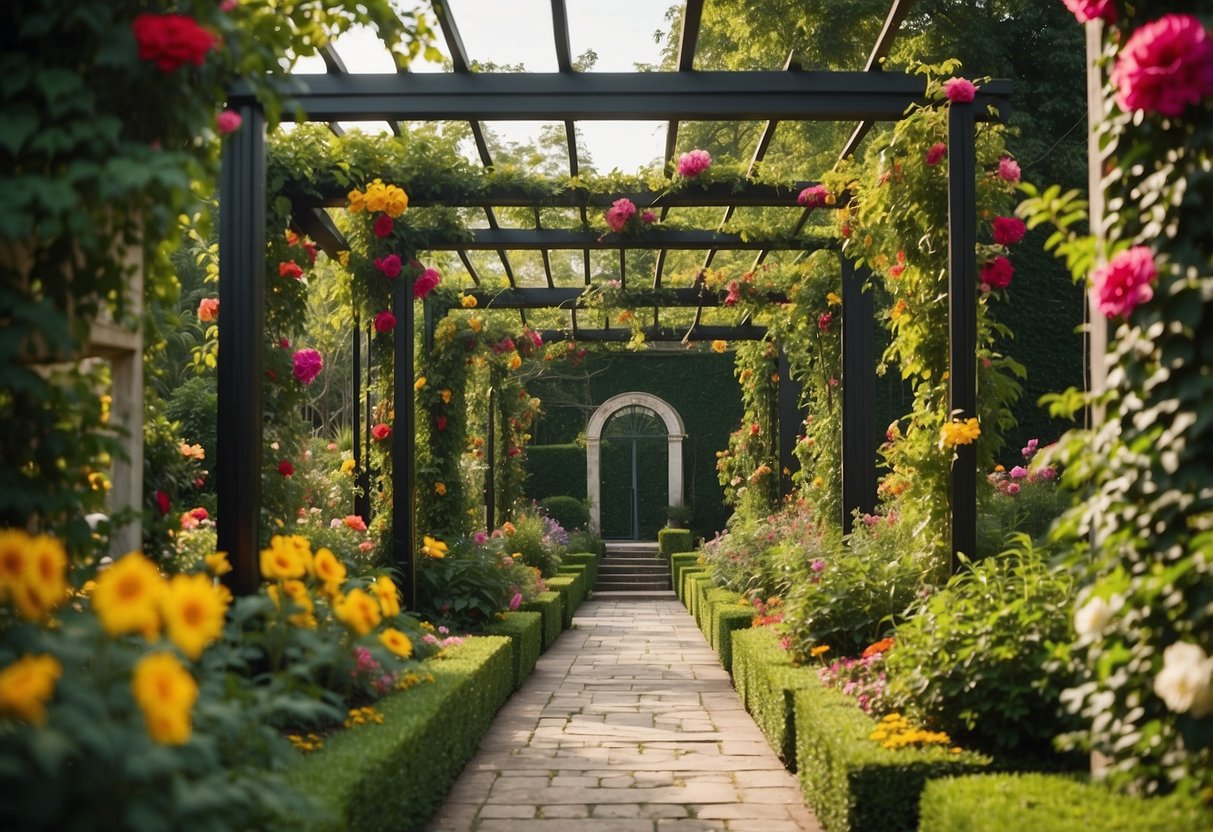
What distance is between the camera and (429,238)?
8242 mm

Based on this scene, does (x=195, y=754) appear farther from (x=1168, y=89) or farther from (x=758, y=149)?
(x=758, y=149)

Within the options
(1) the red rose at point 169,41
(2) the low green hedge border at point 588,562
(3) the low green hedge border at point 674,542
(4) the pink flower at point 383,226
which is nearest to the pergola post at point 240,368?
(1) the red rose at point 169,41

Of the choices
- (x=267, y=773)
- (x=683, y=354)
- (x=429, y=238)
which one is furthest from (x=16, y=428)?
(x=683, y=354)

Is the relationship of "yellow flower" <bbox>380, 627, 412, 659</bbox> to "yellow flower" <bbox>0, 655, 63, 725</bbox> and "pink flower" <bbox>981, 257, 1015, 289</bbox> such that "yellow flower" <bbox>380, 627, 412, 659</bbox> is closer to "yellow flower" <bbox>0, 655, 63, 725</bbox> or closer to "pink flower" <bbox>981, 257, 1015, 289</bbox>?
"yellow flower" <bbox>0, 655, 63, 725</bbox>

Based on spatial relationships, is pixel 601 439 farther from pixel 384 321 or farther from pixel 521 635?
pixel 384 321

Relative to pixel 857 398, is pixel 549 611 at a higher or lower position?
lower

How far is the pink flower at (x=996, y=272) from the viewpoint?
5996 mm

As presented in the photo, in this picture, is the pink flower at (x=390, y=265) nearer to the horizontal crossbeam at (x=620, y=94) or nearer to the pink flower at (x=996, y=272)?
the horizontal crossbeam at (x=620, y=94)

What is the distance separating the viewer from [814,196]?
7332 millimetres

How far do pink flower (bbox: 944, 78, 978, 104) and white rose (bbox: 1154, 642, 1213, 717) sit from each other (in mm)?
3697

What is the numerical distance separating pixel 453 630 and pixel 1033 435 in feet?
30.8

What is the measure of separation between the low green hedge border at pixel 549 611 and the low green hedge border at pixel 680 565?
3.65 metres

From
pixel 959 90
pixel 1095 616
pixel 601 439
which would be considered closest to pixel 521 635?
pixel 959 90

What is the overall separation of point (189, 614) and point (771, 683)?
13.2ft
